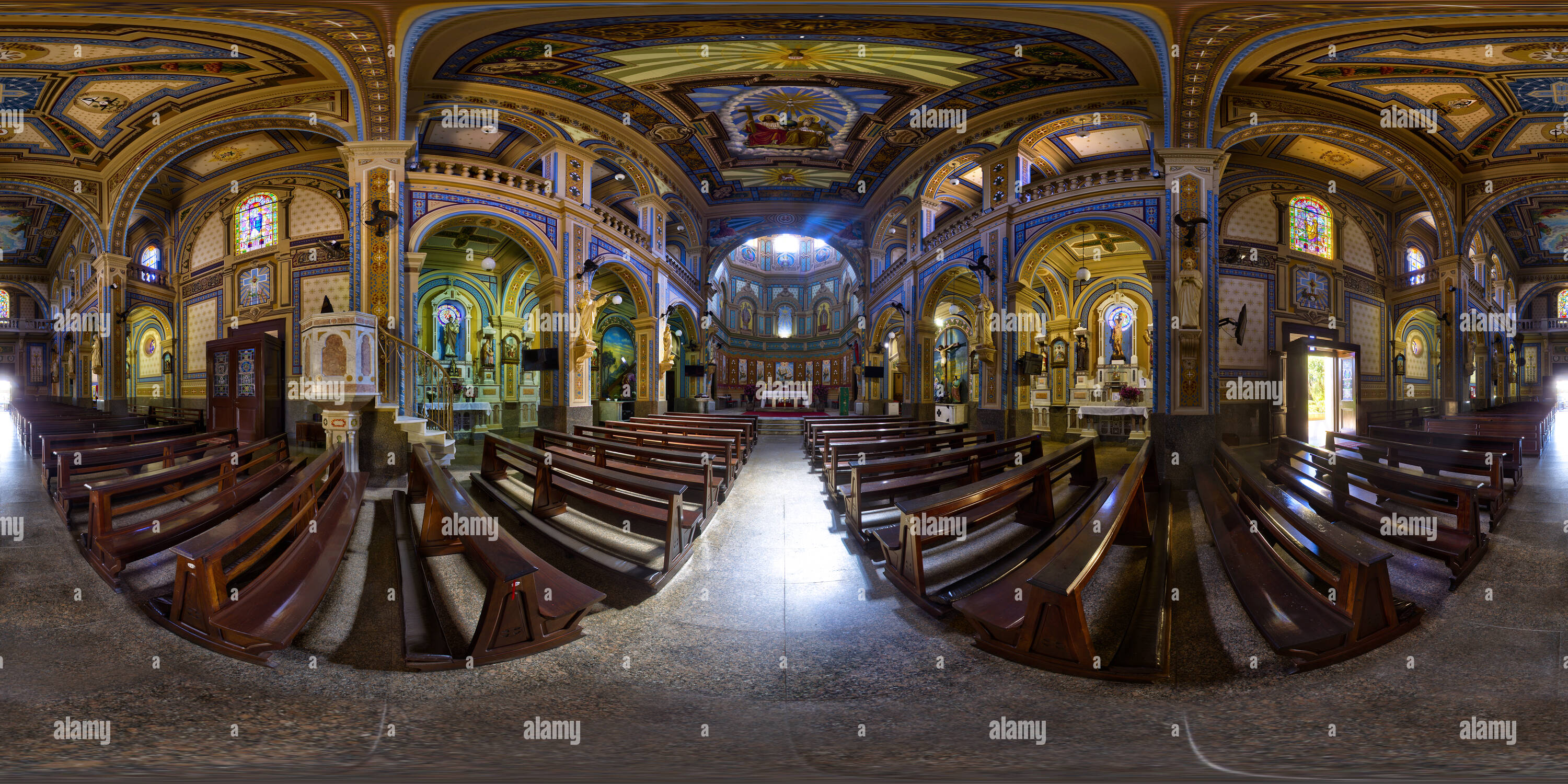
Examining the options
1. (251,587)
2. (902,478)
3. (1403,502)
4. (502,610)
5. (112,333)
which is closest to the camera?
(502,610)

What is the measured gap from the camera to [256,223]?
1320cm

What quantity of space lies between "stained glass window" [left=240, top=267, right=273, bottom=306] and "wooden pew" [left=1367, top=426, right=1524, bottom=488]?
1980 centimetres

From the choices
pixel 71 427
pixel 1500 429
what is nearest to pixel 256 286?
pixel 71 427

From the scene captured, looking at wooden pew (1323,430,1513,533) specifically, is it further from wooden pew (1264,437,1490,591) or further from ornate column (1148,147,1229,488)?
ornate column (1148,147,1229,488)

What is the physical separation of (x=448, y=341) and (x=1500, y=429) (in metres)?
22.2

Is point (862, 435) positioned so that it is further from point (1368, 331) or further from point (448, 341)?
point (1368, 331)

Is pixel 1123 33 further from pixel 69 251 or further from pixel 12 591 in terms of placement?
pixel 69 251

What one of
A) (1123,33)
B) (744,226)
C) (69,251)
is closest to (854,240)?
(744,226)

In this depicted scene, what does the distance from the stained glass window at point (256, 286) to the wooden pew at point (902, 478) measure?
14081mm

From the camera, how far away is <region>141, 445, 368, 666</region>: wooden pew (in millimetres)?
2529

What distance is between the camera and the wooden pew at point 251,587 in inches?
99.6

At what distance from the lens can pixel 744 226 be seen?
A: 740 inches

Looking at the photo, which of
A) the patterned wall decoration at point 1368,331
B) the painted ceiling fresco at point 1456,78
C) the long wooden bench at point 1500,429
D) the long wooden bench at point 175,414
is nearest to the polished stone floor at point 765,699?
the long wooden bench at point 1500,429

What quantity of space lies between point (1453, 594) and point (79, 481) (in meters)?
11.3
